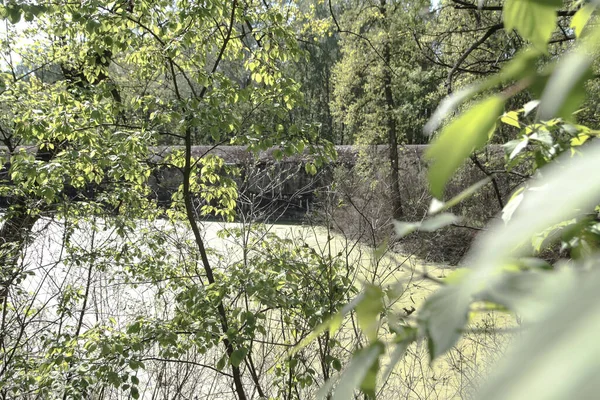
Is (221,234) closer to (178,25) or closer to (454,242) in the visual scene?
(178,25)

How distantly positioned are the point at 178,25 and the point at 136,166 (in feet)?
2.44

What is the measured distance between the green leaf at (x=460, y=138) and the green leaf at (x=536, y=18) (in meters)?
0.09

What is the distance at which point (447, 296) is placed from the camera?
0.18m

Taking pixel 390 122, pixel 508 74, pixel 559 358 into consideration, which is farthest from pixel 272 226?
pixel 390 122

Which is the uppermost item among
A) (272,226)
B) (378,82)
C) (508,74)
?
(378,82)

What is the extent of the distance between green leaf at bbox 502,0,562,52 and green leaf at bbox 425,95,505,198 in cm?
9

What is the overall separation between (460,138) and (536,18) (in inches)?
A: 4.5

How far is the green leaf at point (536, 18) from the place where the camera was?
229 millimetres

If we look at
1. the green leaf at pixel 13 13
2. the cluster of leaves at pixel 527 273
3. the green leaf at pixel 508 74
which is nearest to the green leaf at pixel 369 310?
the cluster of leaves at pixel 527 273

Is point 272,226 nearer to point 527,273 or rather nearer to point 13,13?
point 13,13

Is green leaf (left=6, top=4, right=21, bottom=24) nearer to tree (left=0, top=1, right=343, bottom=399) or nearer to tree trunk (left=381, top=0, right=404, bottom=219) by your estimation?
tree (left=0, top=1, right=343, bottom=399)

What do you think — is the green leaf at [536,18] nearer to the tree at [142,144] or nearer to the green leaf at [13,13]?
the tree at [142,144]

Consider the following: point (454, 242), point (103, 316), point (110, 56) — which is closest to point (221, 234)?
point (103, 316)

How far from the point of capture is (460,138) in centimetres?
17
